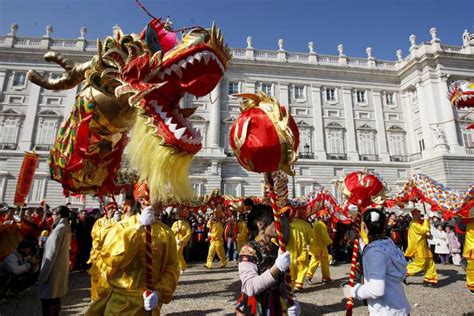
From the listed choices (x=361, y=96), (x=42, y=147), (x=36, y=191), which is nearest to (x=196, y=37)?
(x=36, y=191)

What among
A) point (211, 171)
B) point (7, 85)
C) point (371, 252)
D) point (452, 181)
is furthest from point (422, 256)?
point (7, 85)

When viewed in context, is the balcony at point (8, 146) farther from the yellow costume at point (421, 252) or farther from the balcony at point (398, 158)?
the balcony at point (398, 158)

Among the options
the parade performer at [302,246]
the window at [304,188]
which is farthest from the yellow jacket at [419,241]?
the window at [304,188]

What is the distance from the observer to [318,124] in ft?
89.2

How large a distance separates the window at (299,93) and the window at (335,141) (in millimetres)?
4194

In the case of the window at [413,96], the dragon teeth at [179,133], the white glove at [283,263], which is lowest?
the white glove at [283,263]

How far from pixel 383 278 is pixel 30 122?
28543mm

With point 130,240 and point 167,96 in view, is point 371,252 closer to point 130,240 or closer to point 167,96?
point 130,240

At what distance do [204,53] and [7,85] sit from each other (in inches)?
1175

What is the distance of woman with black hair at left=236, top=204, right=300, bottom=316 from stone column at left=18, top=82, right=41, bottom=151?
26.9m

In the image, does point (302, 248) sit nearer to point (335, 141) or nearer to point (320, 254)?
point (320, 254)

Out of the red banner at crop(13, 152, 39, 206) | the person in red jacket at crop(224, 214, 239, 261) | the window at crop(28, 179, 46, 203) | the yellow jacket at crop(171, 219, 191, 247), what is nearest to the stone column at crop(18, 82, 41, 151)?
the window at crop(28, 179, 46, 203)

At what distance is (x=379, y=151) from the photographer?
88.6ft

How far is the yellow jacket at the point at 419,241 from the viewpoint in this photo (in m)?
6.88
